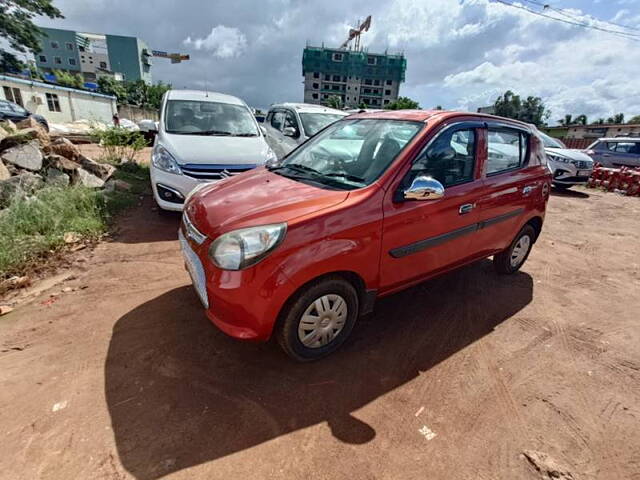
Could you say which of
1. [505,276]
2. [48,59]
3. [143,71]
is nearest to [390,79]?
[143,71]

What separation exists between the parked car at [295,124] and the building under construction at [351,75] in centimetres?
8612

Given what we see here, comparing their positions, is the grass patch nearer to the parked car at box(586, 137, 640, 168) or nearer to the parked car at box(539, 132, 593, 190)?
the parked car at box(539, 132, 593, 190)

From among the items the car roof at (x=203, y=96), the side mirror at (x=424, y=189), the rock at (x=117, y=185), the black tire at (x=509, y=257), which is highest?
the car roof at (x=203, y=96)

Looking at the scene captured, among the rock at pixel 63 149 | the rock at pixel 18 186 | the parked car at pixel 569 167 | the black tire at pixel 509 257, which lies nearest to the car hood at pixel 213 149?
the rock at pixel 18 186

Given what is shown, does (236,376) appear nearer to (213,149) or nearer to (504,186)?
(504,186)

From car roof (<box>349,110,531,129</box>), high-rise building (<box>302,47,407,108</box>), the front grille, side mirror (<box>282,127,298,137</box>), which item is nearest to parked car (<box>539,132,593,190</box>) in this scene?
side mirror (<box>282,127,298,137</box>)

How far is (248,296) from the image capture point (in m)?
2.13

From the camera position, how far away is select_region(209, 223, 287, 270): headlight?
2113 millimetres

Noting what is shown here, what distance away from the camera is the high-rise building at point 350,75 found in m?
88.4

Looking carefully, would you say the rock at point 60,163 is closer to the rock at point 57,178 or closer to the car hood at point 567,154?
the rock at point 57,178

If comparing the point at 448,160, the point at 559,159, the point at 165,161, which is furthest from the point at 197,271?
the point at 559,159

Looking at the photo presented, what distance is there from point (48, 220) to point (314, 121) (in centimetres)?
497

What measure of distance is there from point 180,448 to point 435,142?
280 centimetres

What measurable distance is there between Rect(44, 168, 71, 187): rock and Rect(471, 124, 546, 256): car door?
20.8 ft
